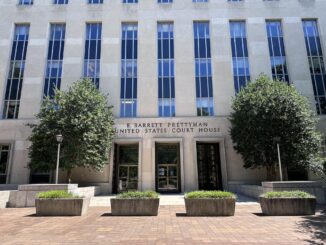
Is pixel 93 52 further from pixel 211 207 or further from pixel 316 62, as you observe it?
pixel 316 62

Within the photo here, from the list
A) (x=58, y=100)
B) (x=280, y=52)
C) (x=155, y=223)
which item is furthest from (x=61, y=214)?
(x=280, y=52)

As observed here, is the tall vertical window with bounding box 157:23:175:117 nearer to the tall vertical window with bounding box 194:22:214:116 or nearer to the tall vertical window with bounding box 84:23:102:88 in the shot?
the tall vertical window with bounding box 194:22:214:116

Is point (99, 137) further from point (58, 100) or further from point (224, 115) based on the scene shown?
point (224, 115)

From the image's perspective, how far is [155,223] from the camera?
10.2m

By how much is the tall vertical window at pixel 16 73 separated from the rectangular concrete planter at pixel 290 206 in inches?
984

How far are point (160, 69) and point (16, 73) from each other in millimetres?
15584

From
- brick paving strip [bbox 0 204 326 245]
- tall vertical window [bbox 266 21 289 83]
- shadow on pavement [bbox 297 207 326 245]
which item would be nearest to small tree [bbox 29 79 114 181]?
brick paving strip [bbox 0 204 326 245]

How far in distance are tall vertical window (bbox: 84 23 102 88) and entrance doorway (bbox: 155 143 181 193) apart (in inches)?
386

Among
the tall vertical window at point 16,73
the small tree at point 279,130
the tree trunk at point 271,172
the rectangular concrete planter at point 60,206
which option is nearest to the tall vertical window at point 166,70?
the small tree at point 279,130

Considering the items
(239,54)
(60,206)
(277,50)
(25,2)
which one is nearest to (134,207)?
(60,206)

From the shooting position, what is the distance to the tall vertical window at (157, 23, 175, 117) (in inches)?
1010

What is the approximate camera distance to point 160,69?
88.1 feet

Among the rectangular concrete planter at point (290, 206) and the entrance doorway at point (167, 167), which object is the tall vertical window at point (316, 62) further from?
the rectangular concrete planter at point (290, 206)

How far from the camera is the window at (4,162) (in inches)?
949
